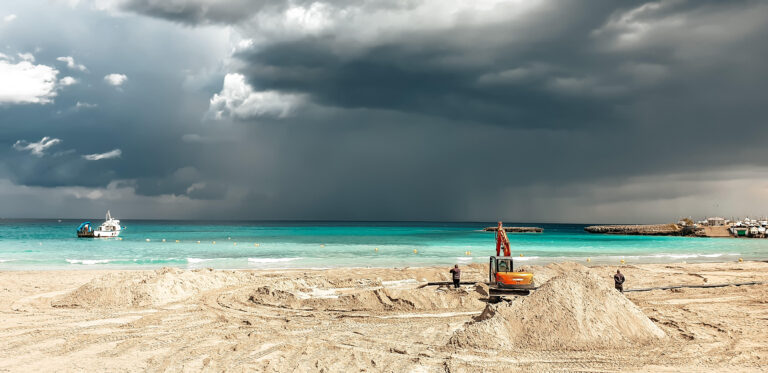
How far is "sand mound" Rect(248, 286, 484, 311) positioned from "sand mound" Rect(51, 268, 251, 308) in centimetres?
399

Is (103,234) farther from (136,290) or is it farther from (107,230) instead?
(136,290)

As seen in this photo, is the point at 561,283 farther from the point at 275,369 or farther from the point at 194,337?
the point at 194,337

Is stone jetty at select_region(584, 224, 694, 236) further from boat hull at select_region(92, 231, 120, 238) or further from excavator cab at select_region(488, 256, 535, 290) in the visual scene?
boat hull at select_region(92, 231, 120, 238)

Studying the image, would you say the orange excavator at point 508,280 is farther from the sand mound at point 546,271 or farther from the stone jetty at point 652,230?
the stone jetty at point 652,230

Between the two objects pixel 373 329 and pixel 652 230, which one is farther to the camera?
pixel 652 230

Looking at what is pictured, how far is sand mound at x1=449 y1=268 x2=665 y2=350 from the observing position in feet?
46.1

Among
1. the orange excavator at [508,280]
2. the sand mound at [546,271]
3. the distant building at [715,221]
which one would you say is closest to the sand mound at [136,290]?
the orange excavator at [508,280]

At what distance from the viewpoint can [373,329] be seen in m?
16.8

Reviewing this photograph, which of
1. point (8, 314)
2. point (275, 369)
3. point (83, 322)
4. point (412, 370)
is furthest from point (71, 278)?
point (412, 370)

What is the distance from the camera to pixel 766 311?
20156 mm

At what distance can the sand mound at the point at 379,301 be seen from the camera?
20938 millimetres

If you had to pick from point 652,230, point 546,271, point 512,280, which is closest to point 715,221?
point 652,230

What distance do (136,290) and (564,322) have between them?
64.4 ft

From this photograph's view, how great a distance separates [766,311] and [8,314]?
33461 mm
